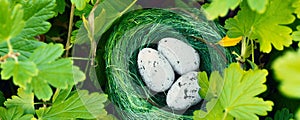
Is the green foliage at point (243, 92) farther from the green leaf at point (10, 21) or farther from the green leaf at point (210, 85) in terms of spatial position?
the green leaf at point (10, 21)

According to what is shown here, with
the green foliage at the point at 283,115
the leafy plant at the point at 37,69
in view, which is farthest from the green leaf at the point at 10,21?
the green foliage at the point at 283,115

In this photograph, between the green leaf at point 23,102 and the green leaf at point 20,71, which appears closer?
the green leaf at point 20,71

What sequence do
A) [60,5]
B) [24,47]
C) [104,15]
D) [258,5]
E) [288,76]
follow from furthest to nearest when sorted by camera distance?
[60,5]
[104,15]
[24,47]
[258,5]
[288,76]

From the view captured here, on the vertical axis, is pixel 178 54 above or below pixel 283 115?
above

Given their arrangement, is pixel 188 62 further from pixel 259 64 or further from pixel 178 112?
pixel 259 64

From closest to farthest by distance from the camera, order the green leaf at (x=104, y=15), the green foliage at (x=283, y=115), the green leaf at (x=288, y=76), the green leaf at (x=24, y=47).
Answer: the green leaf at (x=288, y=76), the green leaf at (x=24, y=47), the green leaf at (x=104, y=15), the green foliage at (x=283, y=115)

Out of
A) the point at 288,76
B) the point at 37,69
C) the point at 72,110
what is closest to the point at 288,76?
the point at 288,76

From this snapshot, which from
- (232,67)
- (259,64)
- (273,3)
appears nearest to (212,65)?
(232,67)

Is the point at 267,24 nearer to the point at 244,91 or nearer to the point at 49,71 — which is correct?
the point at 244,91
